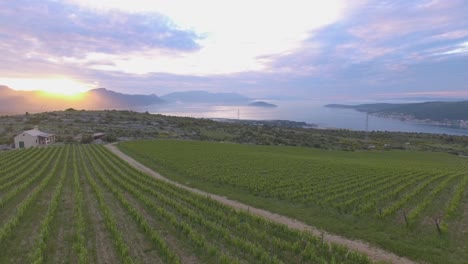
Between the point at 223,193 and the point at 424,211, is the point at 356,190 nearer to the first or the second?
the point at 424,211

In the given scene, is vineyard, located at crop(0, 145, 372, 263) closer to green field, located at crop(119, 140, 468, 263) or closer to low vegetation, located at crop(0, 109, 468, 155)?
green field, located at crop(119, 140, 468, 263)

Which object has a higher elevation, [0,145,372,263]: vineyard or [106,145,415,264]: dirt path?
[0,145,372,263]: vineyard

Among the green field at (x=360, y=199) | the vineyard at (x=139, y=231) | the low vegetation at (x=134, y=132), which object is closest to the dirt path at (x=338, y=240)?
A: the green field at (x=360, y=199)

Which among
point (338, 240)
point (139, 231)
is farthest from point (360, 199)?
point (139, 231)

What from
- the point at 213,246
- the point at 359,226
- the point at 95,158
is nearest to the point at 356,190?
the point at 359,226

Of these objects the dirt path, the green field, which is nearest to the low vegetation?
the green field

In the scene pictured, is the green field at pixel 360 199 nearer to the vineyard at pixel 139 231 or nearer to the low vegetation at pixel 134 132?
the vineyard at pixel 139 231

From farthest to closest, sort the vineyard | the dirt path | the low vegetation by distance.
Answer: the low vegetation → the dirt path → the vineyard

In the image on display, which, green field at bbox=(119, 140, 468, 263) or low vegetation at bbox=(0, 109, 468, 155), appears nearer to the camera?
green field at bbox=(119, 140, 468, 263)

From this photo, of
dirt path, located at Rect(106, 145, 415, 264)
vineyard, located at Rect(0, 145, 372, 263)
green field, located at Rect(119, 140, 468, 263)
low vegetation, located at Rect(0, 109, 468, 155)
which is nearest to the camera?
vineyard, located at Rect(0, 145, 372, 263)
